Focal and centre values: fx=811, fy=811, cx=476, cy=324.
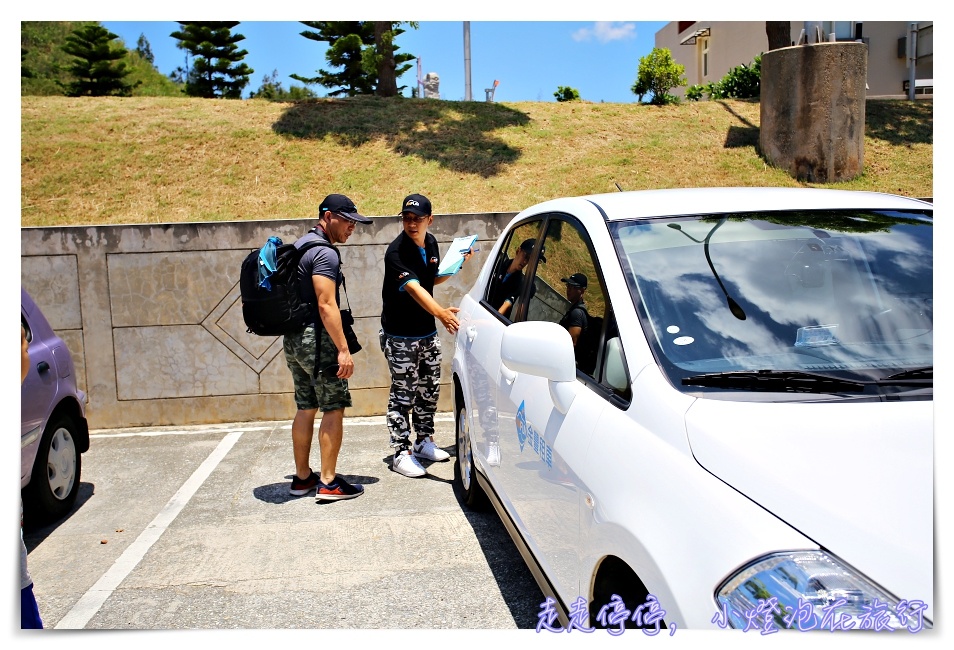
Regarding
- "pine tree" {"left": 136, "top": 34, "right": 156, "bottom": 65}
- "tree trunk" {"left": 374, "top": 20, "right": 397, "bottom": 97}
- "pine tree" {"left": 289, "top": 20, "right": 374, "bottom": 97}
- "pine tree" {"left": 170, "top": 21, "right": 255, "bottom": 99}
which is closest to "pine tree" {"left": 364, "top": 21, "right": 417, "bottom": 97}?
"tree trunk" {"left": 374, "top": 20, "right": 397, "bottom": 97}

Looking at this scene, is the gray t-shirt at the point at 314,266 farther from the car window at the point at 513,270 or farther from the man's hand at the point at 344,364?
the car window at the point at 513,270

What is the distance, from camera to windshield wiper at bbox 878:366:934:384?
221 centimetres

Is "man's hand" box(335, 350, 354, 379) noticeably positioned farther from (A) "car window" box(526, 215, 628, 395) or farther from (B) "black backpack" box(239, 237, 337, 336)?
(A) "car window" box(526, 215, 628, 395)

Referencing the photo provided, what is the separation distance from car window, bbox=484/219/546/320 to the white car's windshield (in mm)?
982

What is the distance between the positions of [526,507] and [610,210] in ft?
3.95

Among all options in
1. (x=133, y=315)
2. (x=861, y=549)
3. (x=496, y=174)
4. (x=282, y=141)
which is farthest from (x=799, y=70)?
(x=861, y=549)

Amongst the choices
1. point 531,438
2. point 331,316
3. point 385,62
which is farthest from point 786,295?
point 385,62

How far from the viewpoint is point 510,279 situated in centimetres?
416

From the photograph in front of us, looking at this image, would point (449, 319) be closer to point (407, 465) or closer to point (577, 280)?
point (407, 465)

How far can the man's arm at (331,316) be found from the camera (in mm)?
4781

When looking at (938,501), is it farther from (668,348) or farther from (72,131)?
(72,131)

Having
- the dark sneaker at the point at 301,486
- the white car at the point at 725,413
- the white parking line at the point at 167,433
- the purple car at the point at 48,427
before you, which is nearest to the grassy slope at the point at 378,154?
the white parking line at the point at 167,433

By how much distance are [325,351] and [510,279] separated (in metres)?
1.40

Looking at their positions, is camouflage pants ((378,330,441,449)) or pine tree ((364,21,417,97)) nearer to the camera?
camouflage pants ((378,330,441,449))
